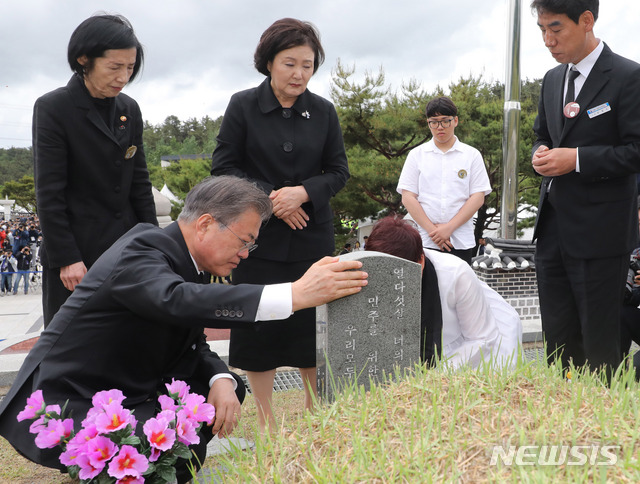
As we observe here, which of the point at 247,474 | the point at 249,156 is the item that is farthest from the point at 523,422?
the point at 249,156

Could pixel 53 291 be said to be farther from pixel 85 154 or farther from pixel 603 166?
pixel 603 166

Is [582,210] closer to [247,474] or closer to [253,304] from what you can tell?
[253,304]

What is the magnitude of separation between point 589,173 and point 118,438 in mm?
2431

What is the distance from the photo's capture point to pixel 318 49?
10.8 ft

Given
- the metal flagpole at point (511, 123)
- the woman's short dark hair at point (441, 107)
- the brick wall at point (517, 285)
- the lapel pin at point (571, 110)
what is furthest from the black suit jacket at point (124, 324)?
the metal flagpole at point (511, 123)

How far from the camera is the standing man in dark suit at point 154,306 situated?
2.03 meters

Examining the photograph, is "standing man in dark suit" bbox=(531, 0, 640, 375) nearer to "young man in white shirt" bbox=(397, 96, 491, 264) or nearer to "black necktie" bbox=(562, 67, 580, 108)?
"black necktie" bbox=(562, 67, 580, 108)

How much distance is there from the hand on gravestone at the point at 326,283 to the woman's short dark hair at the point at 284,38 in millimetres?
1383

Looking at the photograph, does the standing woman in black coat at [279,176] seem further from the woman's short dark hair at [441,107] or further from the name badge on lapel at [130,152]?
the woman's short dark hair at [441,107]

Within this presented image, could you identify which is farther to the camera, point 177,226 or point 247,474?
point 177,226

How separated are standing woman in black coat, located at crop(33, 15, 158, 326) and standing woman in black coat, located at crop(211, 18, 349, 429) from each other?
54 centimetres

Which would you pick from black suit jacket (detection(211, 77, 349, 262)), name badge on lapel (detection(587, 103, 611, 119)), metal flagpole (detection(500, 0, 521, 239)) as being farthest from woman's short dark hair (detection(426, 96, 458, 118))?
metal flagpole (detection(500, 0, 521, 239))

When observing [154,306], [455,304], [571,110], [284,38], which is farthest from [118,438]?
[571,110]

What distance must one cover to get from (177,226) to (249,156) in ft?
3.66
